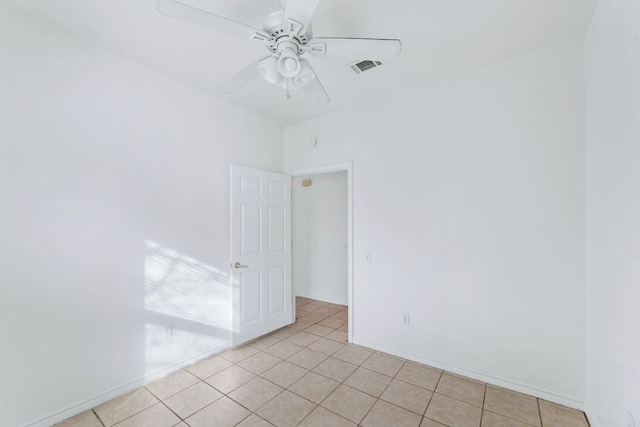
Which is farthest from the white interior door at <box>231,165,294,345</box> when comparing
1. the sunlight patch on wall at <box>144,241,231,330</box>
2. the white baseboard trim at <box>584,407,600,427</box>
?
the white baseboard trim at <box>584,407,600,427</box>

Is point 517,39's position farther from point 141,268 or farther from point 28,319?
point 28,319

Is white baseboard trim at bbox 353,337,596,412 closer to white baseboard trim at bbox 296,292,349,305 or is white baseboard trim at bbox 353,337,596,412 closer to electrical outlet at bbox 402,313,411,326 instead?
electrical outlet at bbox 402,313,411,326

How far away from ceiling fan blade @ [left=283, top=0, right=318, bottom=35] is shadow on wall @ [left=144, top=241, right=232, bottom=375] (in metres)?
2.11

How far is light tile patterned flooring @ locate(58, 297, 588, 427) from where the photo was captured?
1897 mm

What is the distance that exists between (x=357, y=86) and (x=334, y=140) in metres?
0.75

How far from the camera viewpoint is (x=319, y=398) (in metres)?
2.14

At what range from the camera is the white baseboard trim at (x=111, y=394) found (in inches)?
72.0

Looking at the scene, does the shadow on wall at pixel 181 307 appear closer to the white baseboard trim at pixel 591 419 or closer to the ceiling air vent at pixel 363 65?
the ceiling air vent at pixel 363 65

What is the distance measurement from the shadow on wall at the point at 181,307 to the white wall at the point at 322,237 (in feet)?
6.47

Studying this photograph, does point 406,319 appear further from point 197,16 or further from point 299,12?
point 197,16

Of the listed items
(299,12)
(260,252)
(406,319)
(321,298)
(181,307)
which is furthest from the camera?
(321,298)

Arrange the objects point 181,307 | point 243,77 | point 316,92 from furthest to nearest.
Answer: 1. point 181,307
2. point 316,92
3. point 243,77

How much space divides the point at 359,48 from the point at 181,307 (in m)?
2.67

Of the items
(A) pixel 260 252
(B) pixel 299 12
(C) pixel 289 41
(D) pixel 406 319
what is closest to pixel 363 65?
(C) pixel 289 41
